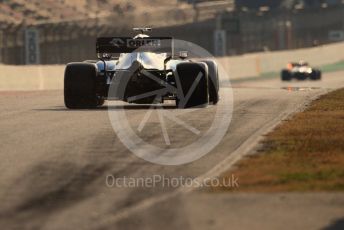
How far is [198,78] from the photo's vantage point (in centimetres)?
2366

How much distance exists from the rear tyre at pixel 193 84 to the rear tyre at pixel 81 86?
1.94m

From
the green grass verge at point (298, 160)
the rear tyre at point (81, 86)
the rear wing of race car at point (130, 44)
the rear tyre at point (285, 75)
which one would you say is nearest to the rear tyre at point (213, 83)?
the rear wing of race car at point (130, 44)

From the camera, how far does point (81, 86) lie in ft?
78.4

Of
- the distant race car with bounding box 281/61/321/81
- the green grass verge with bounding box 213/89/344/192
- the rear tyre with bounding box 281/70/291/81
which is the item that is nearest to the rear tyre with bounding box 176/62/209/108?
the green grass verge with bounding box 213/89/344/192

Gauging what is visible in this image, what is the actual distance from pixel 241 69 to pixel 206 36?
3150 cm

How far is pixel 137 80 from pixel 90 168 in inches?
381

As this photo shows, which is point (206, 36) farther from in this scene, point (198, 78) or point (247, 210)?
point (247, 210)

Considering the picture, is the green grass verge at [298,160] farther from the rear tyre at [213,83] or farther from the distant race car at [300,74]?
the distant race car at [300,74]

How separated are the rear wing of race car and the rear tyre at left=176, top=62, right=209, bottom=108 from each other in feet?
3.19

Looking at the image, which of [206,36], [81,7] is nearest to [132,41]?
[206,36]

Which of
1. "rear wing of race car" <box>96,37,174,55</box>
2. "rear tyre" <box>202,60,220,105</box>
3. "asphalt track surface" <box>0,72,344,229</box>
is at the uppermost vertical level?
"rear wing of race car" <box>96,37,174,55</box>

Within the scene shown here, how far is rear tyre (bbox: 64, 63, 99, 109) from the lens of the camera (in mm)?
23688

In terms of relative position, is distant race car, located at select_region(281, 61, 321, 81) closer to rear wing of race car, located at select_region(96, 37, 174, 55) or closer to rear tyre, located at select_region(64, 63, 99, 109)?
rear wing of race car, located at select_region(96, 37, 174, 55)

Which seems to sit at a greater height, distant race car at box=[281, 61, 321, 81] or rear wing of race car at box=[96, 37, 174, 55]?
rear wing of race car at box=[96, 37, 174, 55]
